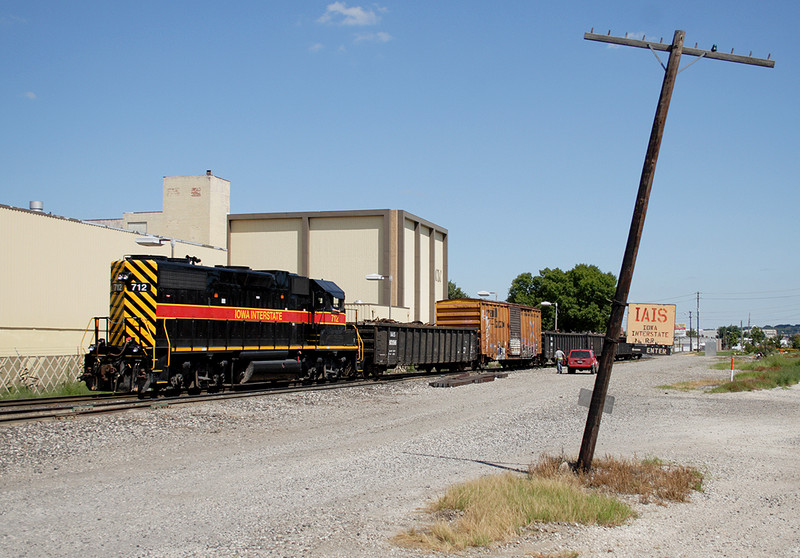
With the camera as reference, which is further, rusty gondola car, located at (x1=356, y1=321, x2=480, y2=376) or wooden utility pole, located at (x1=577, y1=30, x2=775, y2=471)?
rusty gondola car, located at (x1=356, y1=321, x2=480, y2=376)

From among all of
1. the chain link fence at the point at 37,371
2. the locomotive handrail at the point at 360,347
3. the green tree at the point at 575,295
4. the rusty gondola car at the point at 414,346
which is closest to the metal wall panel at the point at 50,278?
the chain link fence at the point at 37,371

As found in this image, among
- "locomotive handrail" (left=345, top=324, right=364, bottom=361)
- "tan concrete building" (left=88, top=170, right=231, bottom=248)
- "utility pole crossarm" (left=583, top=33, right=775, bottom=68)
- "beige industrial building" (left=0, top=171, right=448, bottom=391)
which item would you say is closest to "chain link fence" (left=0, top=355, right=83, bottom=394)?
"beige industrial building" (left=0, top=171, right=448, bottom=391)

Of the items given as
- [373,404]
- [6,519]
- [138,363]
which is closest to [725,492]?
[6,519]

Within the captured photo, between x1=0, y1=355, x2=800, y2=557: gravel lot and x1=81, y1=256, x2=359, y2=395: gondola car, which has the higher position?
x1=81, y1=256, x2=359, y2=395: gondola car

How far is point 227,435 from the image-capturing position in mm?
14461

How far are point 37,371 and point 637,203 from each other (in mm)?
23742

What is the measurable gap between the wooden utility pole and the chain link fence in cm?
2040

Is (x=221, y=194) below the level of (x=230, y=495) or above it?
above

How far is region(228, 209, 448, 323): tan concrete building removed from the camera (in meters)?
54.7

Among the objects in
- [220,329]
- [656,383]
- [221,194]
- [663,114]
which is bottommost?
[656,383]

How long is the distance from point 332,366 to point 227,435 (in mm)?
13708

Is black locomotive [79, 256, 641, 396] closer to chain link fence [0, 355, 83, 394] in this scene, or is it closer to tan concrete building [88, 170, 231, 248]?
chain link fence [0, 355, 83, 394]

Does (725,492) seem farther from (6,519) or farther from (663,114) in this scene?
(6,519)

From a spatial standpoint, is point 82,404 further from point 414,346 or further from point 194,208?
point 194,208
